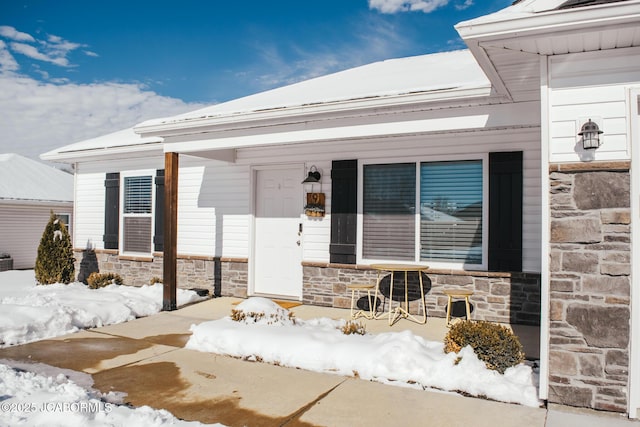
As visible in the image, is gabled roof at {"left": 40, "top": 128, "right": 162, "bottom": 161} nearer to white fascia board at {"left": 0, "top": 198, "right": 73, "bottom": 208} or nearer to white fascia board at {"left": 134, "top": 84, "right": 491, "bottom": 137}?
white fascia board at {"left": 134, "top": 84, "right": 491, "bottom": 137}

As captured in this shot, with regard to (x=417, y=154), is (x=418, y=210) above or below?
below

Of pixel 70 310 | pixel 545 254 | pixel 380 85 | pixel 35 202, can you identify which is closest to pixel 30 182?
pixel 35 202

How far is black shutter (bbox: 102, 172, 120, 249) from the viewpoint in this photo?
9.35 metres

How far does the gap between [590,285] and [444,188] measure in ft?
10.8

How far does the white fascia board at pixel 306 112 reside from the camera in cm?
481

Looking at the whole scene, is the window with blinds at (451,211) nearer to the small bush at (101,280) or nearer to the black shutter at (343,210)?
the black shutter at (343,210)

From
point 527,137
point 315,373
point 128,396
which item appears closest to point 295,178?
point 527,137

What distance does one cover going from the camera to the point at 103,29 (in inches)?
496

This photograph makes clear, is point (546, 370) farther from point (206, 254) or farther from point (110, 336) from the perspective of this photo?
point (206, 254)

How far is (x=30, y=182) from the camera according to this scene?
16.8 meters

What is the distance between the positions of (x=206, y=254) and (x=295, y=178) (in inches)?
89.0

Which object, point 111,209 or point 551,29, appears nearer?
point 551,29

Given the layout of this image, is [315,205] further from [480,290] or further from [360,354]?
[360,354]

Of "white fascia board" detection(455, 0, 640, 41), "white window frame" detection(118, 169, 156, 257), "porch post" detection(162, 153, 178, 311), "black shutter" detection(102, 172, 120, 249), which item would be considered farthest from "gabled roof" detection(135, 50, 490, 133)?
"black shutter" detection(102, 172, 120, 249)
